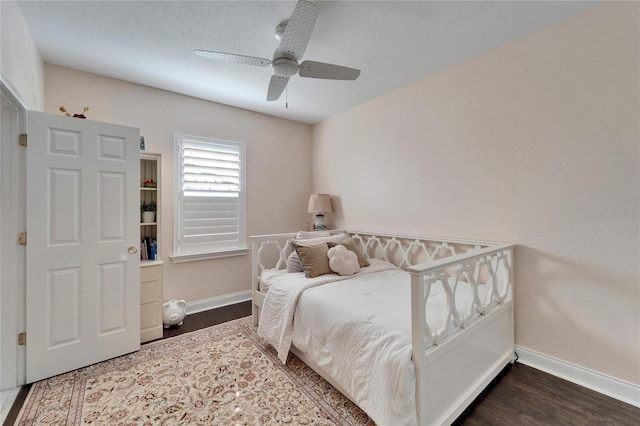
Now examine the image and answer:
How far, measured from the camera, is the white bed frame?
53.6 inches

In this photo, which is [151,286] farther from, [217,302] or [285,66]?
[285,66]

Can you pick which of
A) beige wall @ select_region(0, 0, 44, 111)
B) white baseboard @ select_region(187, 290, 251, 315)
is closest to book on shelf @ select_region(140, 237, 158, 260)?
white baseboard @ select_region(187, 290, 251, 315)

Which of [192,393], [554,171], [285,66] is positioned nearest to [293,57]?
[285,66]

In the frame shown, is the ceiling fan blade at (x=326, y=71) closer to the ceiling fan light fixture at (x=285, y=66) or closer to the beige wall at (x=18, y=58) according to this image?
the ceiling fan light fixture at (x=285, y=66)

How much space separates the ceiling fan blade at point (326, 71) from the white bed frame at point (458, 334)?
1444 mm

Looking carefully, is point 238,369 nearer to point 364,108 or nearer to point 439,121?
point 439,121

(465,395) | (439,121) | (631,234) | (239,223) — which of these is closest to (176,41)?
(239,223)

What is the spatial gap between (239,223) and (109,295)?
1644 millimetres

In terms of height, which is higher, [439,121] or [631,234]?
[439,121]

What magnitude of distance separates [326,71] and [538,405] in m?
2.64

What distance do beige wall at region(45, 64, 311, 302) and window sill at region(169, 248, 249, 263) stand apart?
2.5 inches

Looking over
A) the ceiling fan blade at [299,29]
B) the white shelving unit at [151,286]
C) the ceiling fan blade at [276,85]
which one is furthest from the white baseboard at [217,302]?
the ceiling fan blade at [299,29]

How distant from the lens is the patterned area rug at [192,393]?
1619 millimetres

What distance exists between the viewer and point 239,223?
144 inches
